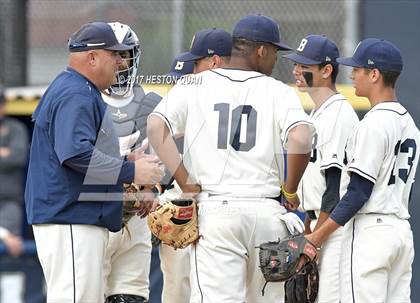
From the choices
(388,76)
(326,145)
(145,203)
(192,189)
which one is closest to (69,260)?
(192,189)

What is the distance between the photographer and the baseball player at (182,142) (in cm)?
576

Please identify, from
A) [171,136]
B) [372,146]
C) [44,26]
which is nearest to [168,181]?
[171,136]

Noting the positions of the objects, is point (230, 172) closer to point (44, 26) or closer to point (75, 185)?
point (75, 185)

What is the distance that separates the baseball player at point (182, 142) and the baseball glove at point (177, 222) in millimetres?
878

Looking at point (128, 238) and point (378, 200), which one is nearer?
point (378, 200)

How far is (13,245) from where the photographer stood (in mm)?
7410

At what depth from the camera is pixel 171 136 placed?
5051 mm

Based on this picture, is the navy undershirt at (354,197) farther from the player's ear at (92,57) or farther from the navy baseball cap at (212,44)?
the player's ear at (92,57)

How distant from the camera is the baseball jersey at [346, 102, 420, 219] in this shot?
16.8 ft

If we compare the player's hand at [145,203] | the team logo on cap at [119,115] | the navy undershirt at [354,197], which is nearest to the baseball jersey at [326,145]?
the navy undershirt at [354,197]

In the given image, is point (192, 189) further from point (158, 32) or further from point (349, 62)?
point (158, 32)

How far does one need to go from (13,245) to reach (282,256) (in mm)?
3104

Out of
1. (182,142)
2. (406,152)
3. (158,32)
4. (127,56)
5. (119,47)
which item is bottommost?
(158,32)

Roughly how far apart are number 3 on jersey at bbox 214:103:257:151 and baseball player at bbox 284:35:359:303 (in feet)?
2.31
